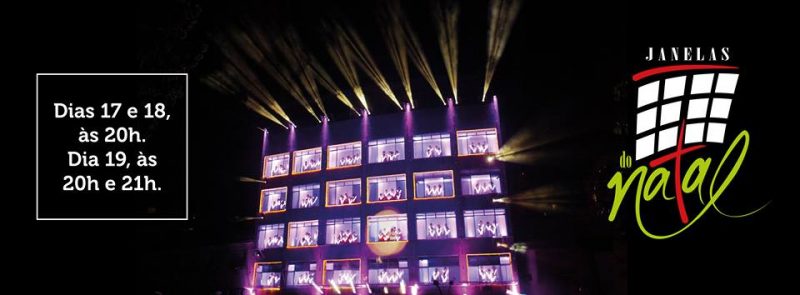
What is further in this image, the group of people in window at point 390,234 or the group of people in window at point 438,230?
the group of people in window at point 390,234

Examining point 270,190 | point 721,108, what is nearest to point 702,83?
point 721,108

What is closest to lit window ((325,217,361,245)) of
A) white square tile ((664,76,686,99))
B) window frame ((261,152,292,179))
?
window frame ((261,152,292,179))

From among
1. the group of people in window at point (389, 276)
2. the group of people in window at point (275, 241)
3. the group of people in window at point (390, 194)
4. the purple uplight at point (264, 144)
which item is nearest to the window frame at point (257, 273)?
the group of people in window at point (275, 241)

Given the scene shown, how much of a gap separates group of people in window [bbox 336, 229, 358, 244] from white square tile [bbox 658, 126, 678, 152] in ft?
69.4

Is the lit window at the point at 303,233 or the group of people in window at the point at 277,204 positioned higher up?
the group of people in window at the point at 277,204

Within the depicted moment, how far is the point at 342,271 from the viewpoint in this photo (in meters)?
27.7

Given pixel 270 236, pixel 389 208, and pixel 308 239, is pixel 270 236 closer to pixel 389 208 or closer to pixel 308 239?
pixel 308 239

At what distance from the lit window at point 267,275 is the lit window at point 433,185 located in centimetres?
1133

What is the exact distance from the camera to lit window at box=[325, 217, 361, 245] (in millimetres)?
28328

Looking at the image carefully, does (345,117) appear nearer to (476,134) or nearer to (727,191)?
(476,134)

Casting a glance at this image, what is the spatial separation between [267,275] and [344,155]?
10.2 meters

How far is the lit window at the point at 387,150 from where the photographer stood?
2938 centimetres

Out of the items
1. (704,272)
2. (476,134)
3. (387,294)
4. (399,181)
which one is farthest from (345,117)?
(704,272)

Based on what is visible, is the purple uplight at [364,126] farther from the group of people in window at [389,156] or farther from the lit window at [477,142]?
the lit window at [477,142]
